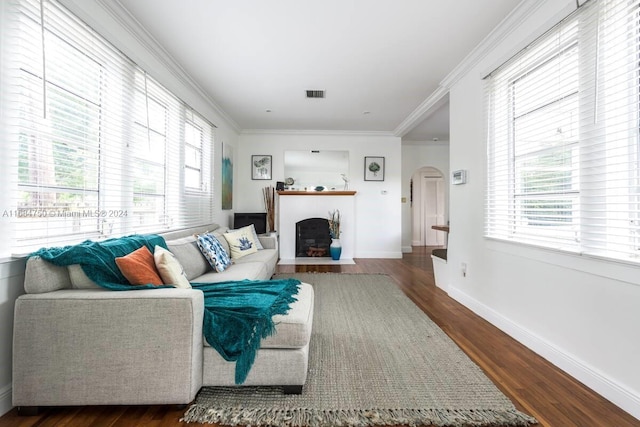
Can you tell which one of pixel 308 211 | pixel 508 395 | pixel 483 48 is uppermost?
pixel 483 48

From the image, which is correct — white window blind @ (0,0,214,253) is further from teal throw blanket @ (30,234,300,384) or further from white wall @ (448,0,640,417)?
white wall @ (448,0,640,417)

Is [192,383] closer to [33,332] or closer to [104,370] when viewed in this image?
[104,370]

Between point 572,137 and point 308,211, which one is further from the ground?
point 572,137

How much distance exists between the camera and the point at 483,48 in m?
2.75

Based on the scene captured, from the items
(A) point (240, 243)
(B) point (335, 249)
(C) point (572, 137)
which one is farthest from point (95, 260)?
(B) point (335, 249)

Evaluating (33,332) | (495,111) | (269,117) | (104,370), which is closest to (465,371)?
(104,370)

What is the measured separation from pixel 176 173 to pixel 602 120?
3.73 metres

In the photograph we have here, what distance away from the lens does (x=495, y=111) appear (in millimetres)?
2689

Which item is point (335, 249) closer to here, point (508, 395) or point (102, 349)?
point (508, 395)

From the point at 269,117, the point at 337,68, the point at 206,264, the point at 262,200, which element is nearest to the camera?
the point at 206,264

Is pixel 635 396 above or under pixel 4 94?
under

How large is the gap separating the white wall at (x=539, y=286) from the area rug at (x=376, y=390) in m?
0.60

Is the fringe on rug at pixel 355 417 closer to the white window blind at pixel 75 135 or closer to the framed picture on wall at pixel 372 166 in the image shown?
the white window blind at pixel 75 135

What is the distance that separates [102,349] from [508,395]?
2165 millimetres
